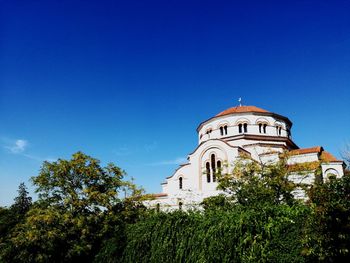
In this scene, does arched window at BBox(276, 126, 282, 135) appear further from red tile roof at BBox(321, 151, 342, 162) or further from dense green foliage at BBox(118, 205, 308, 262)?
dense green foliage at BBox(118, 205, 308, 262)

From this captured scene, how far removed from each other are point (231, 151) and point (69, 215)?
19.9 m

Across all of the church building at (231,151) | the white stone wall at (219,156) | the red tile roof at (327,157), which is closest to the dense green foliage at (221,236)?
the church building at (231,151)

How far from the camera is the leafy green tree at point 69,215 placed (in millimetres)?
14211

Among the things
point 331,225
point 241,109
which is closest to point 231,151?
point 241,109

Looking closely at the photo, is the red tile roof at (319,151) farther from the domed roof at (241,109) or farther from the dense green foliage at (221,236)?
the dense green foliage at (221,236)

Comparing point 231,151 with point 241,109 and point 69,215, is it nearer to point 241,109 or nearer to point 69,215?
point 241,109

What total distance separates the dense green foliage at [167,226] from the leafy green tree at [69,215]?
1.7 inches

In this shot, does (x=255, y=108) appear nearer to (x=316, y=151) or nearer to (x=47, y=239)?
(x=316, y=151)

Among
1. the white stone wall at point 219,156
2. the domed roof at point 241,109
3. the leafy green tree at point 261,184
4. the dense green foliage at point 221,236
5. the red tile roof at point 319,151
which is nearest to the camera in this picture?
the dense green foliage at point 221,236

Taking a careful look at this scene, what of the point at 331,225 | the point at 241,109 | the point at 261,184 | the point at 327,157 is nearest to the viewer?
the point at 331,225

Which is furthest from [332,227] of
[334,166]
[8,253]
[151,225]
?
[334,166]

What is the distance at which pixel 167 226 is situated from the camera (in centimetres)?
1298

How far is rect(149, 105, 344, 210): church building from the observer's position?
99.9 feet

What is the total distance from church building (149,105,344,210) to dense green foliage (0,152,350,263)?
10.3 metres
